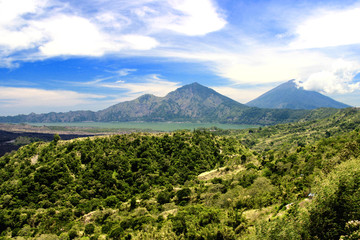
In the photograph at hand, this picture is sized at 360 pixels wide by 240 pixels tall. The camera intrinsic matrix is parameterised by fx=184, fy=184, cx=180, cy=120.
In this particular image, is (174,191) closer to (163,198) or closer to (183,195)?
(163,198)

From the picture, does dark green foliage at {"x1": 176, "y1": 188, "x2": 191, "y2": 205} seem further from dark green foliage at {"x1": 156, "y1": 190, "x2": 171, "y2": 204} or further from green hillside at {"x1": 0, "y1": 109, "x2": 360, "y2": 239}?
dark green foliage at {"x1": 156, "y1": 190, "x2": 171, "y2": 204}

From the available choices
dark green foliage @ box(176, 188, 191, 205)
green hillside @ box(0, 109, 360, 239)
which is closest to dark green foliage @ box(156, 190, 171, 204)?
green hillside @ box(0, 109, 360, 239)

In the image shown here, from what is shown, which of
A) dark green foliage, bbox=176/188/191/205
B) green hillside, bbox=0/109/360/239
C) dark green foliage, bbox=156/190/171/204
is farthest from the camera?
dark green foliage, bbox=156/190/171/204

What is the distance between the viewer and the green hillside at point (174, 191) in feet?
71.7

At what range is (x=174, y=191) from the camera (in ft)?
191

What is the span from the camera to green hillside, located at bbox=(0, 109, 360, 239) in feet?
71.7

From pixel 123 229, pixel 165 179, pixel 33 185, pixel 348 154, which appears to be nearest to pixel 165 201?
pixel 123 229

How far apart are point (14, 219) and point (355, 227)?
71.5m

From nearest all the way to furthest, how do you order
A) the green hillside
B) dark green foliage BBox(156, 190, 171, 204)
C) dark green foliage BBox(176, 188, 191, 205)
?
the green hillside < dark green foliage BBox(176, 188, 191, 205) < dark green foliage BBox(156, 190, 171, 204)

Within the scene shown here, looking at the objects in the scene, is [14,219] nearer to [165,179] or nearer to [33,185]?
[33,185]

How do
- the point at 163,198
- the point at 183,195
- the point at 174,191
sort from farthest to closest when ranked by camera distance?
the point at 174,191, the point at 163,198, the point at 183,195

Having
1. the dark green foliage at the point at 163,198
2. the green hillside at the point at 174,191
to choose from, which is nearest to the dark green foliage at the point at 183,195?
the green hillside at the point at 174,191

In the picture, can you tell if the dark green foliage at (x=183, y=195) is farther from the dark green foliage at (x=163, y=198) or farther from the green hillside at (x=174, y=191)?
the dark green foliage at (x=163, y=198)

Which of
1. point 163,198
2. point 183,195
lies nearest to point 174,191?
point 163,198
